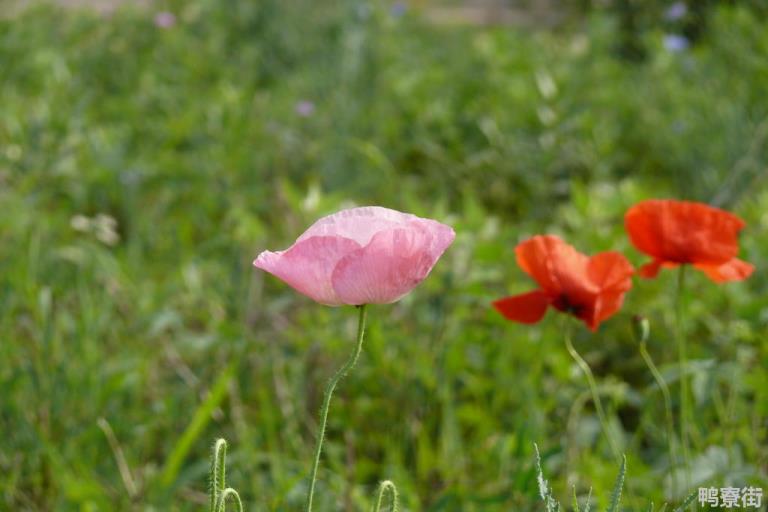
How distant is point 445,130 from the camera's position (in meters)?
3.41

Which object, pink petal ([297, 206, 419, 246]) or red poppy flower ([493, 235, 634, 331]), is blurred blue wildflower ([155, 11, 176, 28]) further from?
pink petal ([297, 206, 419, 246])

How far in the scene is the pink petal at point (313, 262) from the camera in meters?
0.84

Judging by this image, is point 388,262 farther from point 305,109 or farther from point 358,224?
point 305,109

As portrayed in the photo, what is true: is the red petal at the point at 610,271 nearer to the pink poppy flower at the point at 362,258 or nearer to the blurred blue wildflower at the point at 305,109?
the pink poppy flower at the point at 362,258

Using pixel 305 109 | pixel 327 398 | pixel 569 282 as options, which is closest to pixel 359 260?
pixel 327 398

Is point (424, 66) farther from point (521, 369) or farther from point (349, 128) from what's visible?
point (521, 369)

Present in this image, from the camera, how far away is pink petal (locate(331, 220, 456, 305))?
2.74 feet

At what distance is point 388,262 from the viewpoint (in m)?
0.84

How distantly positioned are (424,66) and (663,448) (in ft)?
9.19

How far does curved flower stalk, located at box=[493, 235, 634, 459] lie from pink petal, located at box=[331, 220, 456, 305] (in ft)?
1.04

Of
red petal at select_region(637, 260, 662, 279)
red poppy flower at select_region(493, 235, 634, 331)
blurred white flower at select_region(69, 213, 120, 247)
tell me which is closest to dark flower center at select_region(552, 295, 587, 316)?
red poppy flower at select_region(493, 235, 634, 331)

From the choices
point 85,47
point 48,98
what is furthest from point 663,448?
point 85,47

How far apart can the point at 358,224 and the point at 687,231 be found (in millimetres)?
494

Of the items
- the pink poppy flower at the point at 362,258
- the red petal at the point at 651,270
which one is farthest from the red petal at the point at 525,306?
the pink poppy flower at the point at 362,258
